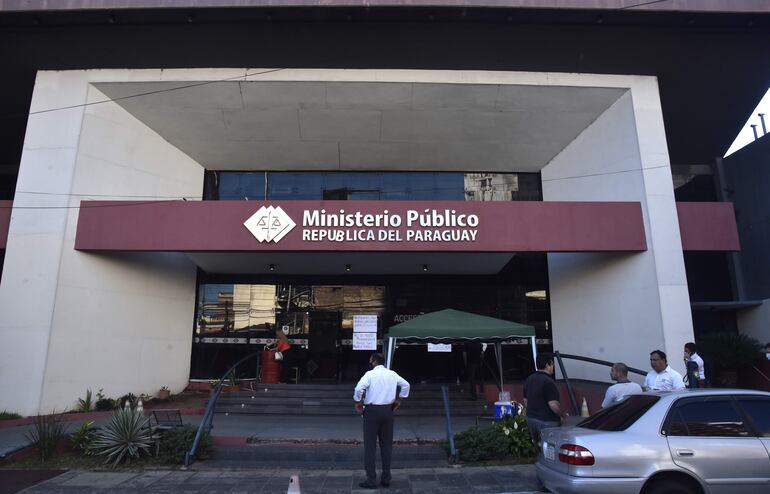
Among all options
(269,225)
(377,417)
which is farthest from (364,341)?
(377,417)

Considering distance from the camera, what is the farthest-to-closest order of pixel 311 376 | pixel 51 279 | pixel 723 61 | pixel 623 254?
pixel 311 376, pixel 723 61, pixel 623 254, pixel 51 279

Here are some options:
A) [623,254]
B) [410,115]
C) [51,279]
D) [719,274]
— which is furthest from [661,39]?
[51,279]

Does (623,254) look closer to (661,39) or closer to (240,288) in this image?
(661,39)

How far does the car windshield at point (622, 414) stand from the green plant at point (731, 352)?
8878 mm

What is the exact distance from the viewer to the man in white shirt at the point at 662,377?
7055mm

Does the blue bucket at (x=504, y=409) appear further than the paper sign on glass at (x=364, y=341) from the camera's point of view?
No

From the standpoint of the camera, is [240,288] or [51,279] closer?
[51,279]

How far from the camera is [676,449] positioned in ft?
16.3

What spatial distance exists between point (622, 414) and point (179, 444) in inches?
257

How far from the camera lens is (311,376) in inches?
619

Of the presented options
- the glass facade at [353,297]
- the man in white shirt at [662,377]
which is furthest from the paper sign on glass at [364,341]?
the man in white shirt at [662,377]

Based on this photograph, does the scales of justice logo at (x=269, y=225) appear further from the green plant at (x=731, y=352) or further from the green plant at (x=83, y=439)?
the green plant at (x=731, y=352)

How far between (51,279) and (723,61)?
17441 mm

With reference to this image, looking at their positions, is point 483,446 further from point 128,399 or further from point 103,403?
point 103,403
